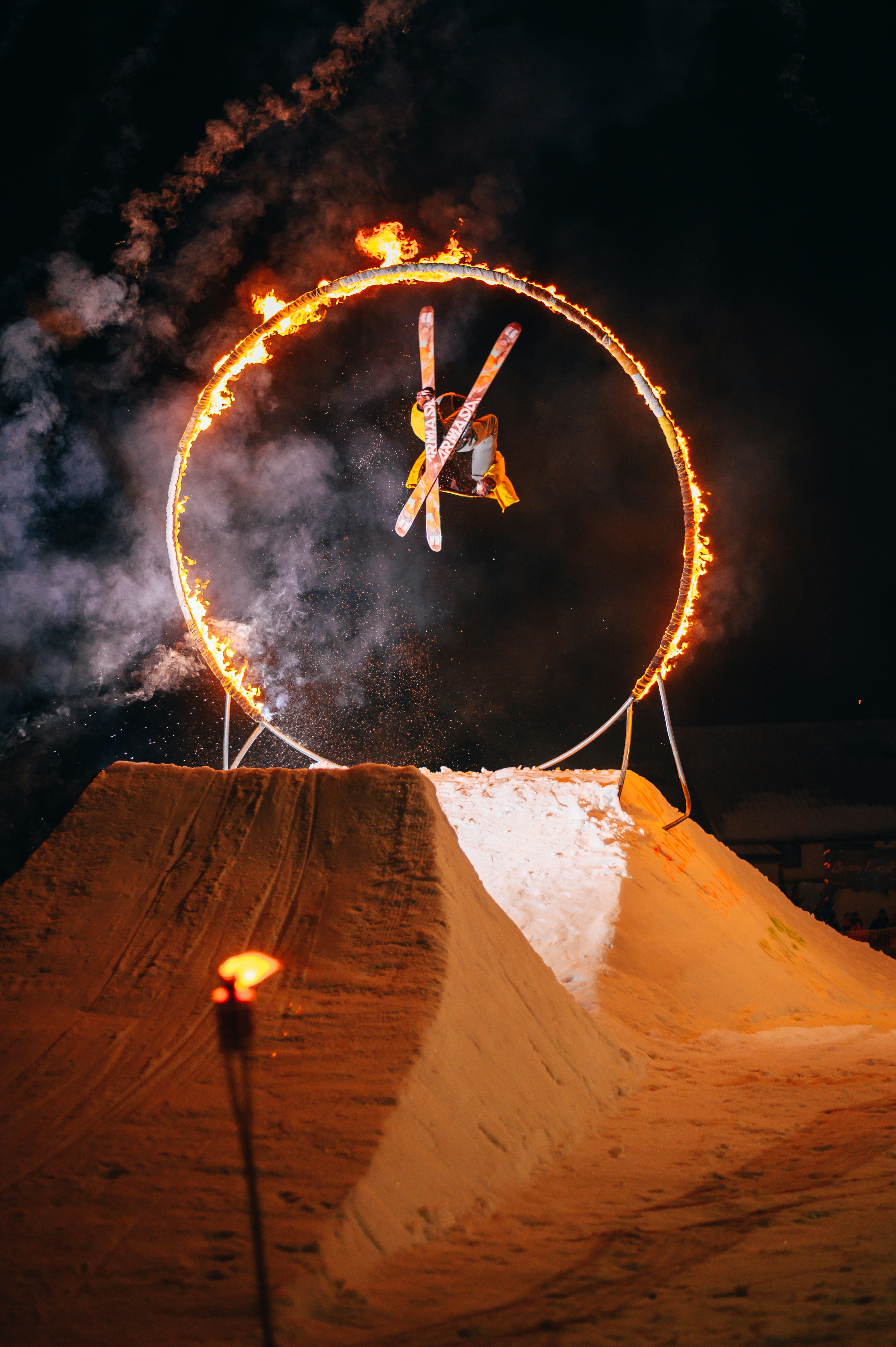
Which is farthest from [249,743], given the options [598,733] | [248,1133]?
[248,1133]

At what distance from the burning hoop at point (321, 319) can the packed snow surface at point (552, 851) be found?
36.9 inches

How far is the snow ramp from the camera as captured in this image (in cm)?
362

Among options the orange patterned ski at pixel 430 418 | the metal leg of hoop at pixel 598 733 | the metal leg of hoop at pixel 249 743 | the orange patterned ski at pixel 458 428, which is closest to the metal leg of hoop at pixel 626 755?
the metal leg of hoop at pixel 598 733

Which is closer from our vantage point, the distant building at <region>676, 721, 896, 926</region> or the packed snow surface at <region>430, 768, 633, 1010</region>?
the packed snow surface at <region>430, 768, 633, 1010</region>

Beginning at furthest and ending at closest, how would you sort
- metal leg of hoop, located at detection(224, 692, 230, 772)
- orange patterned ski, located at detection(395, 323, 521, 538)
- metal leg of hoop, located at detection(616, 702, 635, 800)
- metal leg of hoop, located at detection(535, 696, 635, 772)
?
metal leg of hoop, located at detection(616, 702, 635, 800) → metal leg of hoop, located at detection(224, 692, 230, 772) → metal leg of hoop, located at detection(535, 696, 635, 772) → orange patterned ski, located at detection(395, 323, 521, 538)

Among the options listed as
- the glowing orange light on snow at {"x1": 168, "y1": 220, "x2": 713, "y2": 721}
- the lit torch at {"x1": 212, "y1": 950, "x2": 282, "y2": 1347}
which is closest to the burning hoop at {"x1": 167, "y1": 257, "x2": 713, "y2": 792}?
the glowing orange light on snow at {"x1": 168, "y1": 220, "x2": 713, "y2": 721}

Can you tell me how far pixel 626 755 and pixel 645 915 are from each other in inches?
95.4

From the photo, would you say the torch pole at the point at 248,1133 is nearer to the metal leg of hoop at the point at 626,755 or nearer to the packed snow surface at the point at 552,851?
the packed snow surface at the point at 552,851

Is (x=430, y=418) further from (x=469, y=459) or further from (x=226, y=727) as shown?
(x=226, y=727)

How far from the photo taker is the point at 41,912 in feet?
21.6

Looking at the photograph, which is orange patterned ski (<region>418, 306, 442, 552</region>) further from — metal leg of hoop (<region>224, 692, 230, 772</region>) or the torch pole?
the torch pole

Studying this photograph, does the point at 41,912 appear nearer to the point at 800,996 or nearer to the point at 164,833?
the point at 164,833

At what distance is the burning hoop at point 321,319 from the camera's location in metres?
10.5

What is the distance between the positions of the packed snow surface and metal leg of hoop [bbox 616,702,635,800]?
0.13 m
